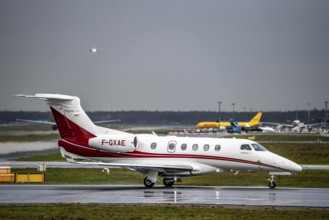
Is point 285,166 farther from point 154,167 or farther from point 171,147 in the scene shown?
point 154,167

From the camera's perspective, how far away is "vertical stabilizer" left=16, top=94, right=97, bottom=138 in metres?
43.8

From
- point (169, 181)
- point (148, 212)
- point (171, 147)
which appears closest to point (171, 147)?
point (171, 147)

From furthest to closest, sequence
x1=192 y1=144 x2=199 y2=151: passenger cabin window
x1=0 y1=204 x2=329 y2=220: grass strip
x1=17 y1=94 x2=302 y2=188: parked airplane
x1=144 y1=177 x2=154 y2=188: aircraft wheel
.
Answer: x1=192 y1=144 x2=199 y2=151: passenger cabin window < x1=144 y1=177 x2=154 y2=188: aircraft wheel < x1=17 y1=94 x2=302 y2=188: parked airplane < x1=0 y1=204 x2=329 y2=220: grass strip

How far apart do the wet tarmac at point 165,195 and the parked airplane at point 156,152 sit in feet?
3.79

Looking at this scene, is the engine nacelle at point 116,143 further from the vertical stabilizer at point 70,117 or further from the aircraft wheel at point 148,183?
the aircraft wheel at point 148,183

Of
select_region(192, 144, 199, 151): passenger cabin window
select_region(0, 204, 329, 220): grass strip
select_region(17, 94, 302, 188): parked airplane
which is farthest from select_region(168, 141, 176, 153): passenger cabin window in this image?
select_region(0, 204, 329, 220): grass strip

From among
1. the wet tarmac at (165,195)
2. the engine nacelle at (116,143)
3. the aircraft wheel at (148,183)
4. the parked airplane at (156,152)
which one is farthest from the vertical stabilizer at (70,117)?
the aircraft wheel at (148,183)

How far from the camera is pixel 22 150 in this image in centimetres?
7731

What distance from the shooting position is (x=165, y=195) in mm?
37156

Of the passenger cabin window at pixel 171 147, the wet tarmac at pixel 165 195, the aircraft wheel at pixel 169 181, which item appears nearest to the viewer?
the wet tarmac at pixel 165 195

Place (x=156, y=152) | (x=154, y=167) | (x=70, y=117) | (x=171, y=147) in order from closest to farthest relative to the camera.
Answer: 1. (x=154, y=167)
2. (x=171, y=147)
3. (x=156, y=152)
4. (x=70, y=117)

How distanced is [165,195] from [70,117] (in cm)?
966

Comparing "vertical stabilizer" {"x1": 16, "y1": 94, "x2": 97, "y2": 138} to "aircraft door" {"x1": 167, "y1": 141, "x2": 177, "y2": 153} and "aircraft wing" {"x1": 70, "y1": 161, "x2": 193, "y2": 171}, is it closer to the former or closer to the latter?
"aircraft wing" {"x1": 70, "y1": 161, "x2": 193, "y2": 171}

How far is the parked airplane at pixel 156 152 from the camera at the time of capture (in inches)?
1638
